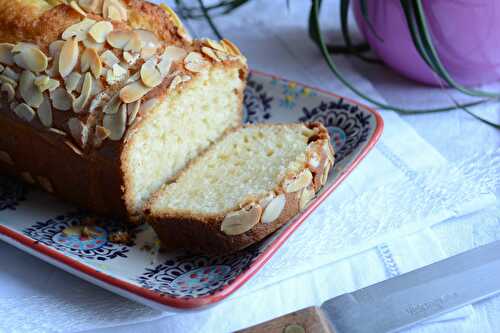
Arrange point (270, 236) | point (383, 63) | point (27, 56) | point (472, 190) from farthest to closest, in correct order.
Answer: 1. point (383, 63)
2. point (472, 190)
3. point (27, 56)
4. point (270, 236)

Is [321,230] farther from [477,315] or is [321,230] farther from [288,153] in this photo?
[477,315]

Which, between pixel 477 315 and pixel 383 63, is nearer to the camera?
pixel 477 315

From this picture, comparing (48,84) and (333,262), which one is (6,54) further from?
(333,262)

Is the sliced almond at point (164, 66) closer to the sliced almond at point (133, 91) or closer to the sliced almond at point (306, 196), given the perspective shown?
the sliced almond at point (133, 91)

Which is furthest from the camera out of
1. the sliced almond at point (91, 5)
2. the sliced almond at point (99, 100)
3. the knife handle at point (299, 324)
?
the sliced almond at point (91, 5)

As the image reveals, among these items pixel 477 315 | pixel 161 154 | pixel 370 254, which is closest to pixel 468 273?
pixel 477 315

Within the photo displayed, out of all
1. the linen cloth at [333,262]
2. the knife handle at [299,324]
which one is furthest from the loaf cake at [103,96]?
the knife handle at [299,324]
